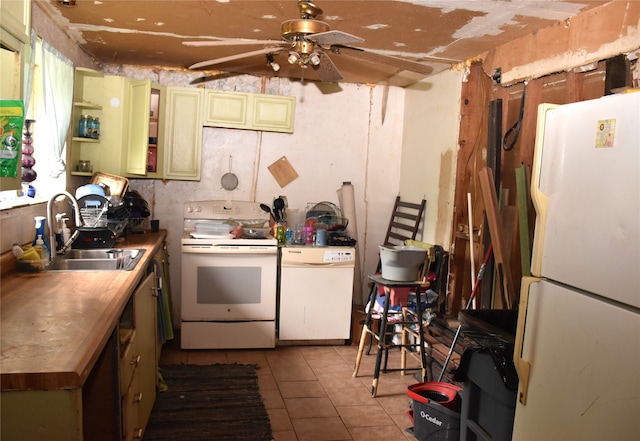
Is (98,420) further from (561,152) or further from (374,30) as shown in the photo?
(374,30)

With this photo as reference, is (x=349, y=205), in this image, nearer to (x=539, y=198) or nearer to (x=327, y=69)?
(x=327, y=69)

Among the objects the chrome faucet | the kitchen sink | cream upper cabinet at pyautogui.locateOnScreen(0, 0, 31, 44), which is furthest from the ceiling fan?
the kitchen sink

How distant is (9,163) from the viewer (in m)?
2.14

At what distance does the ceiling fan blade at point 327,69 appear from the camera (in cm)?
290

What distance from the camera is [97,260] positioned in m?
3.02

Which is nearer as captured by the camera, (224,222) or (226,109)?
(224,222)

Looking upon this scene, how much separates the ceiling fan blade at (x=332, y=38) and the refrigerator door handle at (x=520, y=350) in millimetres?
1319

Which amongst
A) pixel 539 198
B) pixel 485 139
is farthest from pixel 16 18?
pixel 485 139

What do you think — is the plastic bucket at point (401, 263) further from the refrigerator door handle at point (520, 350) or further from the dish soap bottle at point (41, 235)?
the dish soap bottle at point (41, 235)

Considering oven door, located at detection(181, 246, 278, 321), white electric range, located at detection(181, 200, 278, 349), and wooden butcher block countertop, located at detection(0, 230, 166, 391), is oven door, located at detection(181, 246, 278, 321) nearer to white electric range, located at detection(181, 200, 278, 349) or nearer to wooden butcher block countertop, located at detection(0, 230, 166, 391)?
white electric range, located at detection(181, 200, 278, 349)

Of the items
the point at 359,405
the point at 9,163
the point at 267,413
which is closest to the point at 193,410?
the point at 267,413

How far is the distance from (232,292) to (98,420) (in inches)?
86.4

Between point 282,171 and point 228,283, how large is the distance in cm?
131

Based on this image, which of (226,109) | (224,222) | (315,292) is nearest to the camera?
(315,292)
